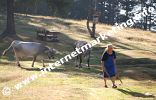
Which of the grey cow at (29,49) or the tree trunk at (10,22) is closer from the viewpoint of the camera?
the grey cow at (29,49)

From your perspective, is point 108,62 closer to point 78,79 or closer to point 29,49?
point 78,79

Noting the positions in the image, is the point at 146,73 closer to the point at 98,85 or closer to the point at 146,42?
the point at 98,85

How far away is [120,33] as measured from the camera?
6681 cm

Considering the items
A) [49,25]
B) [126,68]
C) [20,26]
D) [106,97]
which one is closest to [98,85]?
[106,97]

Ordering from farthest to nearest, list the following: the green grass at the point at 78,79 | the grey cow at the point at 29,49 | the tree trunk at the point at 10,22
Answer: the tree trunk at the point at 10,22 → the grey cow at the point at 29,49 → the green grass at the point at 78,79

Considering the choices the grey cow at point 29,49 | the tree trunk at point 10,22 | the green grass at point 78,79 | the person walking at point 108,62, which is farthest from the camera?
the tree trunk at point 10,22

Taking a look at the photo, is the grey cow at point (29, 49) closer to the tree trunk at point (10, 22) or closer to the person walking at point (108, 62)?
the person walking at point (108, 62)

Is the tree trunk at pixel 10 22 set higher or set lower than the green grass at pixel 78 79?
higher

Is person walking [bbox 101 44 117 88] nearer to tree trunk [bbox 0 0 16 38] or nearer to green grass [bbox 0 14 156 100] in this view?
green grass [bbox 0 14 156 100]

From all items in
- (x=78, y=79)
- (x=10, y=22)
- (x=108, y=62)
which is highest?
(x=10, y=22)

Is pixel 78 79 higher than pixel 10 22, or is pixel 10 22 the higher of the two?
pixel 10 22

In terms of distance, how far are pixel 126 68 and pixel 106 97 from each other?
13526mm

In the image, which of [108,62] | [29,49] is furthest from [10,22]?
[108,62]

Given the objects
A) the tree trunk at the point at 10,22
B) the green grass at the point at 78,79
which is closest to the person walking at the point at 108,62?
the green grass at the point at 78,79
